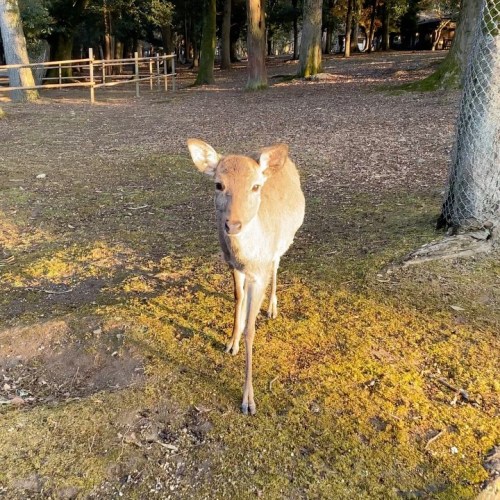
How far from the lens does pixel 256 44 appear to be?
1827 cm

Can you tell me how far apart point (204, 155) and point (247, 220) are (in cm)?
52

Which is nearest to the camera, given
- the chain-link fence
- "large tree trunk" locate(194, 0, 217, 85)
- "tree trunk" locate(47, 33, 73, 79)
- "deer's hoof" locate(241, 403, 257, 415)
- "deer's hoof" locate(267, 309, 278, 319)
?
"deer's hoof" locate(241, 403, 257, 415)

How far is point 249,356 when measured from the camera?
3.07 meters

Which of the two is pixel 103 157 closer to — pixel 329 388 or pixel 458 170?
pixel 458 170

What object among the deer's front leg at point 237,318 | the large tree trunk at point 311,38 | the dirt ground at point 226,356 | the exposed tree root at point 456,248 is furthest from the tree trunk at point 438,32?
the deer's front leg at point 237,318

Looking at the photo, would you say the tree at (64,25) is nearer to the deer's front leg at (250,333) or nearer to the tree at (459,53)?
the tree at (459,53)

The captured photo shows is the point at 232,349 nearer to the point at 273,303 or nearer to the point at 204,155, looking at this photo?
the point at 273,303

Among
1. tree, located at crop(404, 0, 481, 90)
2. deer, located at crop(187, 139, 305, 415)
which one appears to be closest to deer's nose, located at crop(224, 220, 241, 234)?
deer, located at crop(187, 139, 305, 415)

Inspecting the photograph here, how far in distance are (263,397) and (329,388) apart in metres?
0.39

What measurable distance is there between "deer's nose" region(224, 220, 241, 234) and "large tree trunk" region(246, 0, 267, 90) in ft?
55.2

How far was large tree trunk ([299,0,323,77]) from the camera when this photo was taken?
18.6m

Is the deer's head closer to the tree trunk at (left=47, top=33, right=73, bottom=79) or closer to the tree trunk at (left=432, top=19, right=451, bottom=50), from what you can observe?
the tree trunk at (left=47, top=33, right=73, bottom=79)

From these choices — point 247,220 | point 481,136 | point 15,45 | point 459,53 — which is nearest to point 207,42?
point 15,45

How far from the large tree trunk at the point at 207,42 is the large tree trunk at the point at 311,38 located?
165 inches
